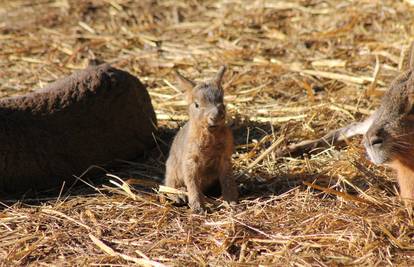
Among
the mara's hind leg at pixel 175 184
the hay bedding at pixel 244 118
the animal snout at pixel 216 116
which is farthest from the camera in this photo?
the mara's hind leg at pixel 175 184

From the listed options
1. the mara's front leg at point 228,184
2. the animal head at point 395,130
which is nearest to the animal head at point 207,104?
the mara's front leg at point 228,184

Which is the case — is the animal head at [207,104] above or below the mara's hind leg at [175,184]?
above

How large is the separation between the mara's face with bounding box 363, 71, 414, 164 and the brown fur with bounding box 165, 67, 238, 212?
1.10m

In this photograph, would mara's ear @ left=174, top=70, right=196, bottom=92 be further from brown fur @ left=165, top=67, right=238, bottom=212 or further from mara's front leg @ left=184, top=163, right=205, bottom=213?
mara's front leg @ left=184, top=163, right=205, bottom=213

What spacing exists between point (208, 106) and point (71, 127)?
1519 mm

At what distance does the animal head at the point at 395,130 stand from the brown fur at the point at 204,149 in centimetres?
110

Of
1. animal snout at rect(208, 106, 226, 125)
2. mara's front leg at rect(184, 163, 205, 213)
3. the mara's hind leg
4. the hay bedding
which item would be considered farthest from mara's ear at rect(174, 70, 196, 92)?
the hay bedding

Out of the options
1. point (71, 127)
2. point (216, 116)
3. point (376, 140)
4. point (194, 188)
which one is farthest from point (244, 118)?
point (376, 140)

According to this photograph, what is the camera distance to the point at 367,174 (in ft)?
19.1

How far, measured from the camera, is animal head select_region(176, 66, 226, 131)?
5.30 m

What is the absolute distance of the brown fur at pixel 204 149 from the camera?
545cm

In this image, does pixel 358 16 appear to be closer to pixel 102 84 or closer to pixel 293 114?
pixel 293 114

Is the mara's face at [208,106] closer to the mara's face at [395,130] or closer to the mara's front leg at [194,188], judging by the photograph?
the mara's front leg at [194,188]

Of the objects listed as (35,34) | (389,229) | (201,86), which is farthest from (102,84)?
(35,34)
